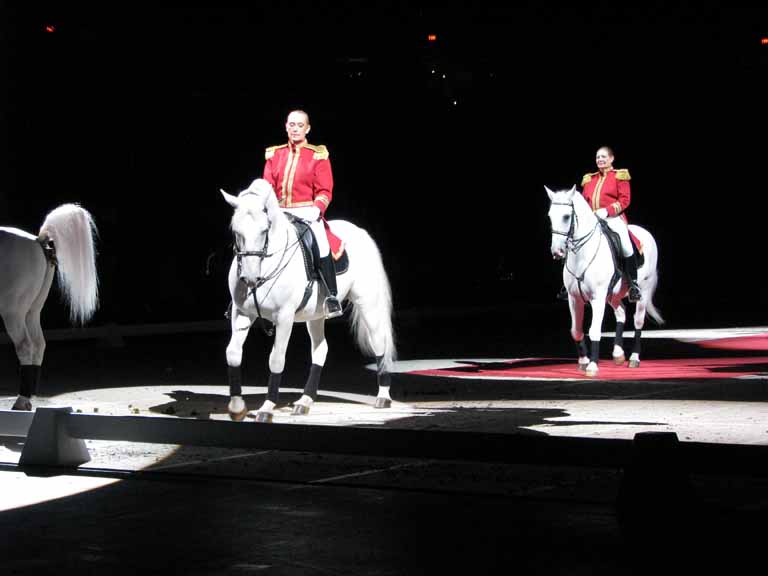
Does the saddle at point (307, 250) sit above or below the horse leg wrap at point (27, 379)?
above

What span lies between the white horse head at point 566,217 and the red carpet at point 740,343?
217 inches

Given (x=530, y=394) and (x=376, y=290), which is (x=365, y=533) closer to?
(x=376, y=290)

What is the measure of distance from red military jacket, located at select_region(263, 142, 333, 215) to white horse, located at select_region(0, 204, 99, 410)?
1.83 m

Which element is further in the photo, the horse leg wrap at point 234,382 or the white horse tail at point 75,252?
the white horse tail at point 75,252

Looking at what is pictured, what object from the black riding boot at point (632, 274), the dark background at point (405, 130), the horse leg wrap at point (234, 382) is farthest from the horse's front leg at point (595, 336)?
the dark background at point (405, 130)

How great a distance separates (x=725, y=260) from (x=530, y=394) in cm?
3038

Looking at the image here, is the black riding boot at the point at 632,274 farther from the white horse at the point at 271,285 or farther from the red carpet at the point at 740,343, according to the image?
the white horse at the point at 271,285

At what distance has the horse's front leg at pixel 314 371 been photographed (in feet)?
39.4

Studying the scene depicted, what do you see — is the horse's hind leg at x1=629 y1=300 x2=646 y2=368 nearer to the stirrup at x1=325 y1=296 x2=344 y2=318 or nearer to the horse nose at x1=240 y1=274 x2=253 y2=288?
the stirrup at x1=325 y1=296 x2=344 y2=318

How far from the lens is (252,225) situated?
36.9 ft

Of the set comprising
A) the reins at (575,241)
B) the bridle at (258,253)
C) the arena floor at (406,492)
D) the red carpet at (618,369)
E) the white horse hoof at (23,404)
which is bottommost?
the arena floor at (406,492)

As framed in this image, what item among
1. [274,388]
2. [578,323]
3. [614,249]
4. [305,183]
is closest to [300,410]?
[274,388]

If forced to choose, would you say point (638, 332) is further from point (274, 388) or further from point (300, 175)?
point (274, 388)

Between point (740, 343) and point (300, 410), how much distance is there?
1150 centimetres
